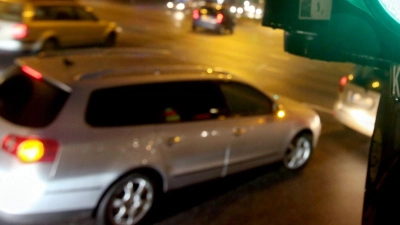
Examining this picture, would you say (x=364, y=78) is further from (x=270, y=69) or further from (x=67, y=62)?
(x=270, y=69)

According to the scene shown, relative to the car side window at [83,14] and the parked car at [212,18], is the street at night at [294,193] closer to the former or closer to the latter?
the car side window at [83,14]

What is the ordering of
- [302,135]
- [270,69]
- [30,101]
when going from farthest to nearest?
1. [270,69]
2. [302,135]
3. [30,101]

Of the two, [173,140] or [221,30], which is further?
[221,30]

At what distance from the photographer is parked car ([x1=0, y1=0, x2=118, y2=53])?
40.8 ft

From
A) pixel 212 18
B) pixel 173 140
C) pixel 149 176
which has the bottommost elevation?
pixel 212 18

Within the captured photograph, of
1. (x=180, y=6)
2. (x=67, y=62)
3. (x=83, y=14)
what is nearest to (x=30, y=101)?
(x=67, y=62)

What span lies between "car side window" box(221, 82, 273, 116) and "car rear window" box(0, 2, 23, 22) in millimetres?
8406

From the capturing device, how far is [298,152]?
6.70 metres

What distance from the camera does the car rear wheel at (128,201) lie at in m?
4.67

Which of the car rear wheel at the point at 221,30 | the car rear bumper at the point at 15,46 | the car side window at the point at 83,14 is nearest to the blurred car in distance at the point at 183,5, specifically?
the car rear wheel at the point at 221,30

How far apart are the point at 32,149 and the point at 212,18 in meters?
20.8

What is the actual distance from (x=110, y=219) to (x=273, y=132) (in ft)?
7.64

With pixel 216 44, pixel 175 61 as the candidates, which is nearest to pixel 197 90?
pixel 175 61

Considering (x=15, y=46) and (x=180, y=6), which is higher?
(x=15, y=46)
